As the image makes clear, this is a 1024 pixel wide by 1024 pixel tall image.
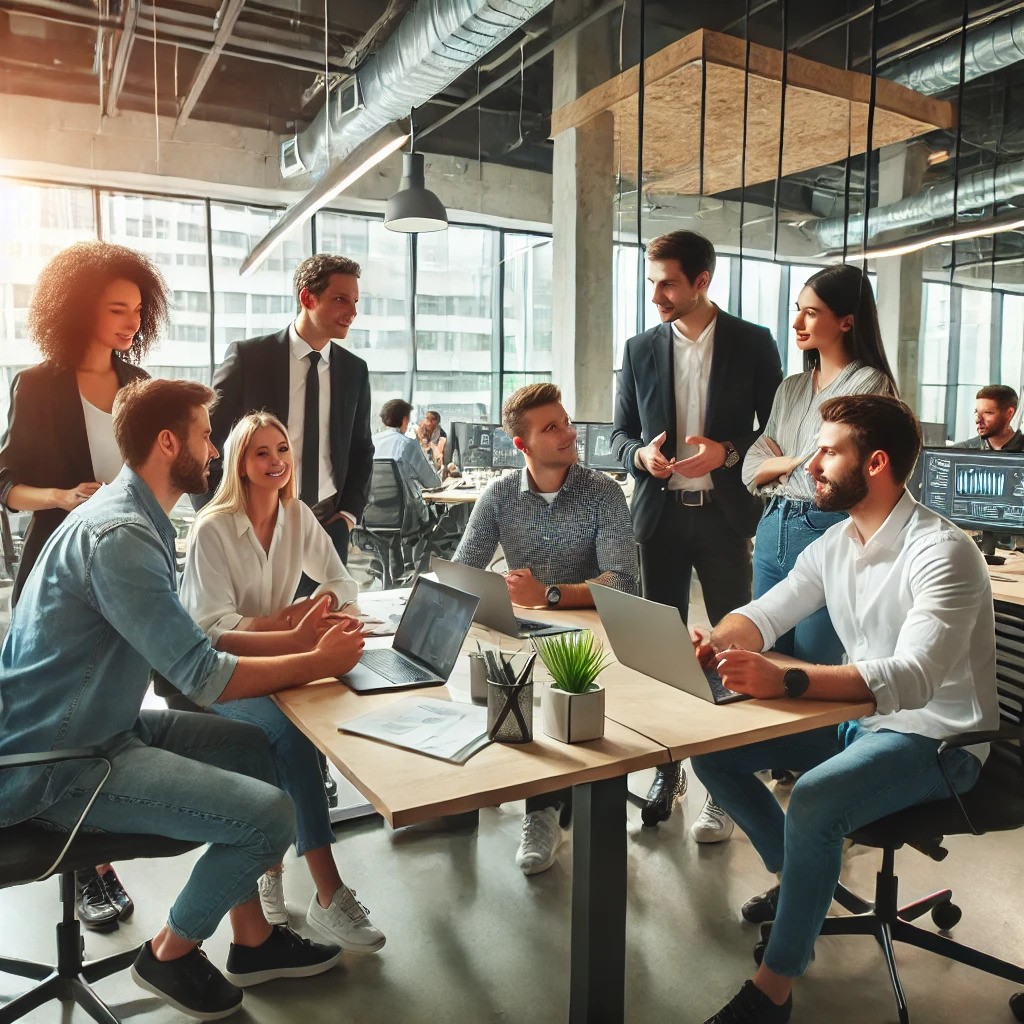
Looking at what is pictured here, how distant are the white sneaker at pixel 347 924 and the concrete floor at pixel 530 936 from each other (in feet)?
0.14

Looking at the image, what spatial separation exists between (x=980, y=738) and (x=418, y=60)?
205 inches


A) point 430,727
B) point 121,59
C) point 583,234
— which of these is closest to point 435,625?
point 430,727

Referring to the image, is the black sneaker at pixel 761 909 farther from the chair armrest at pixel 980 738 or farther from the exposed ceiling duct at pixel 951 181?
the exposed ceiling duct at pixel 951 181

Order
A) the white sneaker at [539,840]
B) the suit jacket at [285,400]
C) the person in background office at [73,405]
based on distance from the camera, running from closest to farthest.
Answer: the person in background office at [73,405] → the white sneaker at [539,840] → the suit jacket at [285,400]

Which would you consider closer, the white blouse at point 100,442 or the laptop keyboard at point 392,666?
the laptop keyboard at point 392,666

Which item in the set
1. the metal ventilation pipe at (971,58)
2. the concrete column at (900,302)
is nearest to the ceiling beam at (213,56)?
the metal ventilation pipe at (971,58)

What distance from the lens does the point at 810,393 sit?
109 inches

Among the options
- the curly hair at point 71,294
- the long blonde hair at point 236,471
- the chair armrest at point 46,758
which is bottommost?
the chair armrest at point 46,758

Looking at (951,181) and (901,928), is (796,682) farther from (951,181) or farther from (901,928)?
(951,181)

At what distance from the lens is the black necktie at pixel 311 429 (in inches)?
126

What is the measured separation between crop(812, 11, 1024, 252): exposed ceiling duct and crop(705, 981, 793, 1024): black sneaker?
3700 millimetres

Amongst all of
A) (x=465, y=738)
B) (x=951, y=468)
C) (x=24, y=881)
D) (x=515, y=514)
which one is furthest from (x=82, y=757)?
(x=951, y=468)

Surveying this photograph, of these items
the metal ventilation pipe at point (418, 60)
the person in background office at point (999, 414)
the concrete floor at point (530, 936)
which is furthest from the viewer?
the person in background office at point (999, 414)

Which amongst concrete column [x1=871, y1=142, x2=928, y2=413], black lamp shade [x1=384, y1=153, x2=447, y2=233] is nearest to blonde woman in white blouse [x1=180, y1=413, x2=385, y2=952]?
black lamp shade [x1=384, y1=153, x2=447, y2=233]
